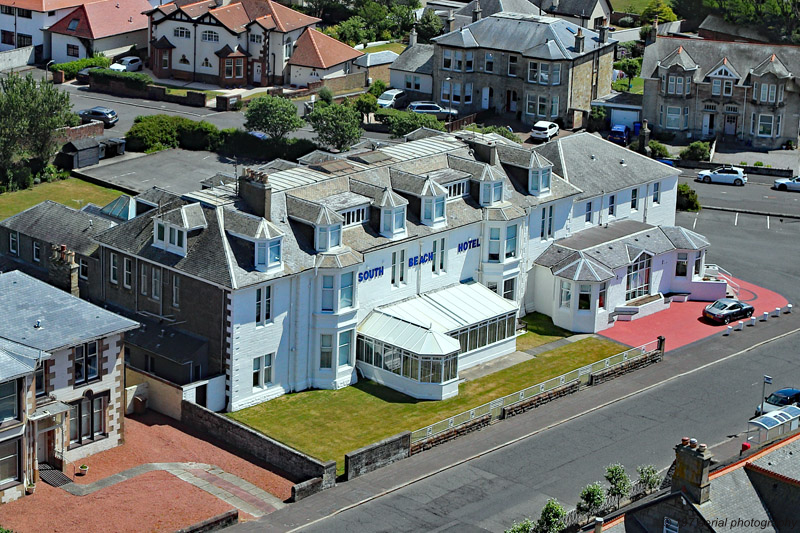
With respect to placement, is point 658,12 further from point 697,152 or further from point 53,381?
point 53,381

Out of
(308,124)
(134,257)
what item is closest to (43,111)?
(308,124)

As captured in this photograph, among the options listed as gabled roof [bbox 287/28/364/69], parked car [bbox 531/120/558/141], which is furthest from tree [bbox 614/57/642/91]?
gabled roof [bbox 287/28/364/69]

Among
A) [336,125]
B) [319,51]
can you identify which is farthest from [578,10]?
[336,125]

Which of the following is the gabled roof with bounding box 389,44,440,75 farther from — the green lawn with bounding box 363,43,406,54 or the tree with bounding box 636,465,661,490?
the tree with bounding box 636,465,661,490

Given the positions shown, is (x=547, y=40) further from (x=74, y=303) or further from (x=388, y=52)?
(x=74, y=303)

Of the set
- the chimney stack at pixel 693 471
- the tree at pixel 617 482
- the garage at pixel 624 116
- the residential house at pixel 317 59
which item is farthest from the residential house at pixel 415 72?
the chimney stack at pixel 693 471
